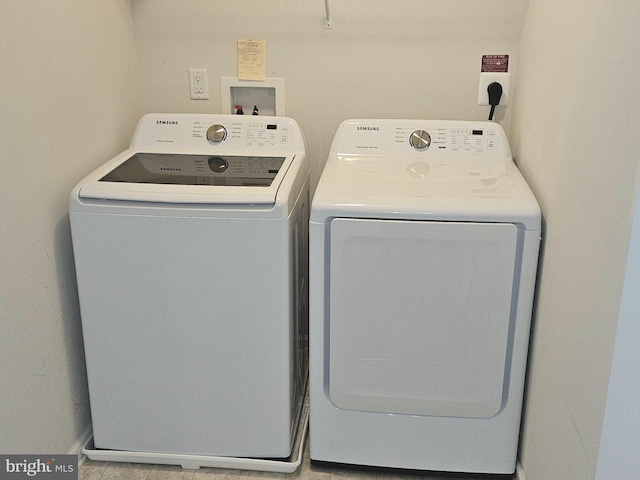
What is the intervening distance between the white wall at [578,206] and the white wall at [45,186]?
131 cm

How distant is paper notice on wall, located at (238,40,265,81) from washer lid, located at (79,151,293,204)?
36 centimetres

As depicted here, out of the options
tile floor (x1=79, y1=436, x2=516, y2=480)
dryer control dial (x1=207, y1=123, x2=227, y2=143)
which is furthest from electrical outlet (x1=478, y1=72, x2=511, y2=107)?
tile floor (x1=79, y1=436, x2=516, y2=480)

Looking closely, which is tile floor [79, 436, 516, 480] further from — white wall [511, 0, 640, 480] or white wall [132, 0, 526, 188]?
white wall [132, 0, 526, 188]

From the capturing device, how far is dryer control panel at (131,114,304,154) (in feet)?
7.36

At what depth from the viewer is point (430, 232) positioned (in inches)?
69.1

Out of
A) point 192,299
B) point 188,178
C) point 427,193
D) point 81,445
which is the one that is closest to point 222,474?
point 81,445

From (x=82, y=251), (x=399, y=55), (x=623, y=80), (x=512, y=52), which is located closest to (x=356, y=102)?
(x=399, y=55)

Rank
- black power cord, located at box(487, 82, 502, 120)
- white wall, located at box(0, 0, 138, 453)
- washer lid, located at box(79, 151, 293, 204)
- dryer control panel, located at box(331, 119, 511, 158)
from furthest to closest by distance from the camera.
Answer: black power cord, located at box(487, 82, 502, 120) < dryer control panel, located at box(331, 119, 511, 158) < washer lid, located at box(79, 151, 293, 204) < white wall, located at box(0, 0, 138, 453)

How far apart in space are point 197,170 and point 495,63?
3.46 feet

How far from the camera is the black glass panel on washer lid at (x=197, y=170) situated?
1914mm

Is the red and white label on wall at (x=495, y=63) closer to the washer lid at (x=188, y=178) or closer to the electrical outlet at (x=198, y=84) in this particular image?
the washer lid at (x=188, y=178)

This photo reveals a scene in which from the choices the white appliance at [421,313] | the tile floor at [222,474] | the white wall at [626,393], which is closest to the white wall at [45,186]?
the tile floor at [222,474]

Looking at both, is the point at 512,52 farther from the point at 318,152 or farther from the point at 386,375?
the point at 386,375

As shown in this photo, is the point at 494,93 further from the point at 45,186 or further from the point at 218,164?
the point at 45,186
